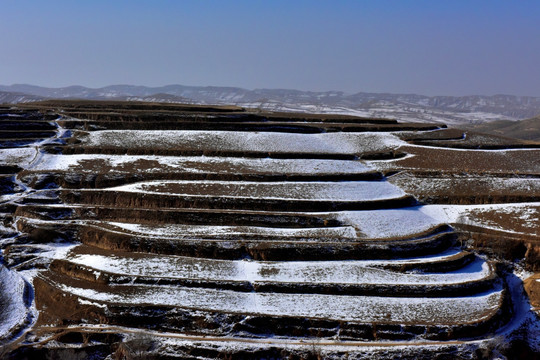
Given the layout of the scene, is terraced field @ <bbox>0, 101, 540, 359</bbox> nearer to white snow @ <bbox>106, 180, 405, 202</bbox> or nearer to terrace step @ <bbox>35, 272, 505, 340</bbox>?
terrace step @ <bbox>35, 272, 505, 340</bbox>

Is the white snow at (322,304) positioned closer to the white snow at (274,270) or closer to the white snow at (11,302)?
the white snow at (274,270)

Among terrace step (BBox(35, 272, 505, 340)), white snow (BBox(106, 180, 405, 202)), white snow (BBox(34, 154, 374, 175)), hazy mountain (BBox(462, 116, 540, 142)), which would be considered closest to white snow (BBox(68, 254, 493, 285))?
terrace step (BBox(35, 272, 505, 340))

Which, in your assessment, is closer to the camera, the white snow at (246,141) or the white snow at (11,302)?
the white snow at (11,302)

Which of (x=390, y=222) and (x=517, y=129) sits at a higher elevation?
(x=517, y=129)

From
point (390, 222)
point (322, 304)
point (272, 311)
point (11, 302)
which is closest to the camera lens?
point (272, 311)

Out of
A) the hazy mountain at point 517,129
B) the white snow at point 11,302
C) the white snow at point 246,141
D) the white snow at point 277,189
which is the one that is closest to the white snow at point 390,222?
the white snow at point 277,189

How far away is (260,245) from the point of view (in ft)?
129

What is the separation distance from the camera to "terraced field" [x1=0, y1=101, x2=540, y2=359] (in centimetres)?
3039

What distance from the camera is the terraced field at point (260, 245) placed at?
30.4 metres

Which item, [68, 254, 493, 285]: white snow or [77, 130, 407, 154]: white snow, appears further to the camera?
[77, 130, 407, 154]: white snow

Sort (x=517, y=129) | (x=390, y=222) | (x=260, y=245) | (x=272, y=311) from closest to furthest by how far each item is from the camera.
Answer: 1. (x=272, y=311)
2. (x=260, y=245)
3. (x=390, y=222)
4. (x=517, y=129)

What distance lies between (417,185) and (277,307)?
2822cm

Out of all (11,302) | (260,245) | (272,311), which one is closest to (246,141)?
(260,245)

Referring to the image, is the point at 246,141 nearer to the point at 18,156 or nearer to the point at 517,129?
the point at 18,156
